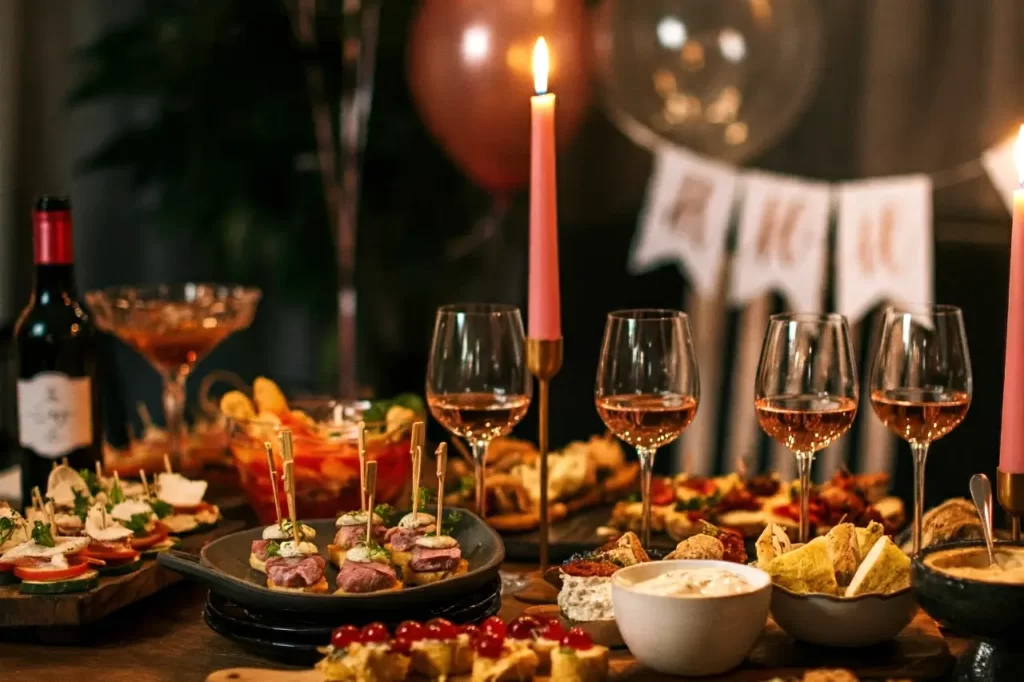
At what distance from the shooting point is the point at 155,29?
375cm

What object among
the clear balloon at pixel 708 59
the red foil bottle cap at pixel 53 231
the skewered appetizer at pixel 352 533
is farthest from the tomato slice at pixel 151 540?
the clear balloon at pixel 708 59

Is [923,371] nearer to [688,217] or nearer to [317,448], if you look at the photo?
[317,448]

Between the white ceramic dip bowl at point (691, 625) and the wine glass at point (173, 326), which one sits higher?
the wine glass at point (173, 326)

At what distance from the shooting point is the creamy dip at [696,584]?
118cm

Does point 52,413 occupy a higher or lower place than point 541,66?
lower

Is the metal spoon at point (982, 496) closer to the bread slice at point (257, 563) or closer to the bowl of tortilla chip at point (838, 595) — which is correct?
the bowl of tortilla chip at point (838, 595)

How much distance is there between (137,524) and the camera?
A: 1538mm

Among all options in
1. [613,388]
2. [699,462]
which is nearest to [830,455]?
[699,462]

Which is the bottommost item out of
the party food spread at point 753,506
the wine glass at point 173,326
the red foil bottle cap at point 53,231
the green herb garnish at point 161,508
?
the party food spread at point 753,506

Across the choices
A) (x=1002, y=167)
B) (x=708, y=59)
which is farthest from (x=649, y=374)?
(x=1002, y=167)

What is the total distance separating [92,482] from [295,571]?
47 cm

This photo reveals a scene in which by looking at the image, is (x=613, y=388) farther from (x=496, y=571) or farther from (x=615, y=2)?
(x=615, y=2)

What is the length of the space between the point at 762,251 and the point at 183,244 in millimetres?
2011

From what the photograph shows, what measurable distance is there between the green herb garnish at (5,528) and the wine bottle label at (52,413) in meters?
0.34
